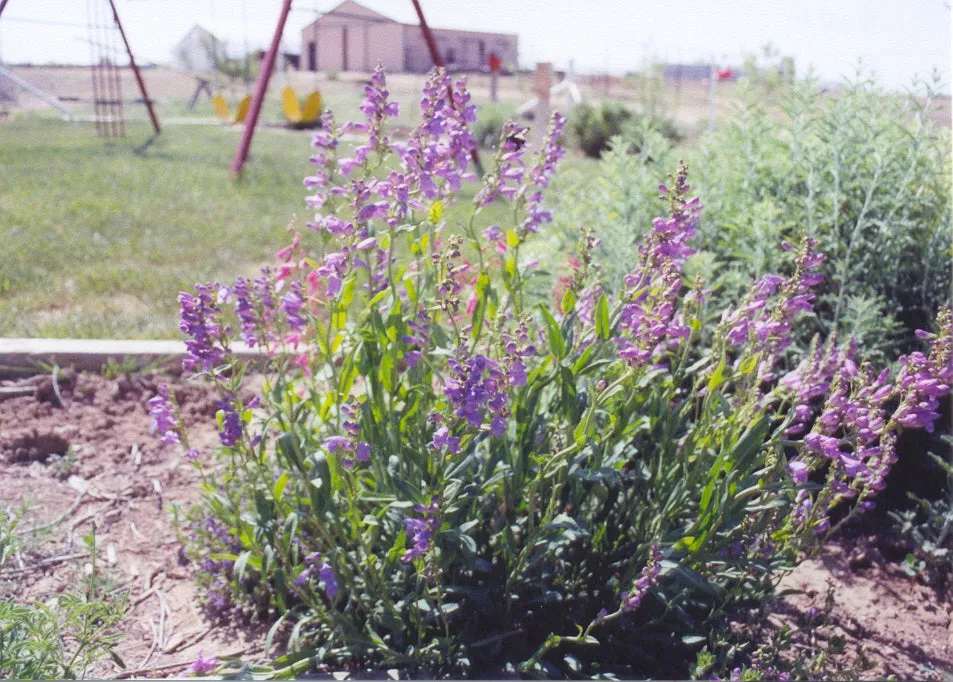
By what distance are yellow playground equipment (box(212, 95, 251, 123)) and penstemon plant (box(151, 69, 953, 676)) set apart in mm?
12325

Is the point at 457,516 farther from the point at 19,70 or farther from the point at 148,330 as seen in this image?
the point at 19,70

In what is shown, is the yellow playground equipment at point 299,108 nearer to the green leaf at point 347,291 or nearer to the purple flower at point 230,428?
the green leaf at point 347,291

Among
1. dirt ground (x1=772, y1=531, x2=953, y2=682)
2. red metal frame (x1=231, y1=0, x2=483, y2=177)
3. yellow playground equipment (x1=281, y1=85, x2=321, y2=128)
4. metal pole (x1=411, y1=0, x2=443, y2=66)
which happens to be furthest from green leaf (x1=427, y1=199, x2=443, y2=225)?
yellow playground equipment (x1=281, y1=85, x2=321, y2=128)

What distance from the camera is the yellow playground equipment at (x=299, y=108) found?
12883 millimetres

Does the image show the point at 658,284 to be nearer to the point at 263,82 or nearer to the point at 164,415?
the point at 164,415

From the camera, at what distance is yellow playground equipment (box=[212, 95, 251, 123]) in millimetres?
13492

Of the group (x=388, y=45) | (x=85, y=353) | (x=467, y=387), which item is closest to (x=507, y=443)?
(x=467, y=387)

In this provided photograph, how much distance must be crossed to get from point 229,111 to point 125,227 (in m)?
10.4

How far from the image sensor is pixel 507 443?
1859mm

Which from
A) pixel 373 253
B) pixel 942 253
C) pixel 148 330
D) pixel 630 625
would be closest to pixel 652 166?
pixel 942 253

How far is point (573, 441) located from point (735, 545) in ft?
1.76

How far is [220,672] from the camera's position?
1.90m

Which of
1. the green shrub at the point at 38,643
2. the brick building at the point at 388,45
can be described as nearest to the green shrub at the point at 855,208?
the green shrub at the point at 38,643

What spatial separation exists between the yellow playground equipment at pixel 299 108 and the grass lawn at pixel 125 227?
129 inches
